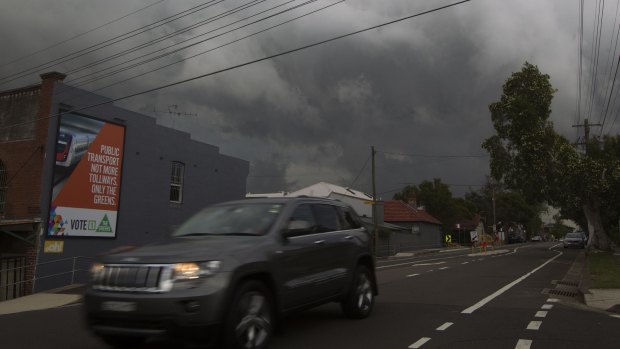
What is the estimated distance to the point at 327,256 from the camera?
23.5 feet

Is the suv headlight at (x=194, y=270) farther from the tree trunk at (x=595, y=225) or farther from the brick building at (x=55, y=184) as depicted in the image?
the tree trunk at (x=595, y=225)

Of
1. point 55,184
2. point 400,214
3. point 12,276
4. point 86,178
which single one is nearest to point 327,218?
point 55,184

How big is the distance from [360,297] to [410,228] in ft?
144

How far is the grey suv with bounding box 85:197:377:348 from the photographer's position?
5020 mm

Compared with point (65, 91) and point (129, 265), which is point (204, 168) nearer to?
point (65, 91)

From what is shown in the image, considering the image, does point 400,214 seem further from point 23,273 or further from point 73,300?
point 73,300

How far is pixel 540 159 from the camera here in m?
28.9

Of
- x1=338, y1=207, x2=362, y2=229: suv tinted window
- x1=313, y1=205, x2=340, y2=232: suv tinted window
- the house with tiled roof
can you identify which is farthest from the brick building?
the house with tiled roof

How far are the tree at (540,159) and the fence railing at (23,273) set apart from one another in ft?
76.5

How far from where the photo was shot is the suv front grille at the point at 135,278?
5.12m

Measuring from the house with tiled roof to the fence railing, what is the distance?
99.7ft

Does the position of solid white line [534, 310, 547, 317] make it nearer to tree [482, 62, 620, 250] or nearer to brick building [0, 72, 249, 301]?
brick building [0, 72, 249, 301]

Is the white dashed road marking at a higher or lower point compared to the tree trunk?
lower

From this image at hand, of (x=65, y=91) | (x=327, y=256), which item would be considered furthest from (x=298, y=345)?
(x=65, y=91)
